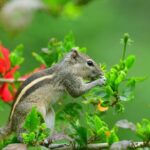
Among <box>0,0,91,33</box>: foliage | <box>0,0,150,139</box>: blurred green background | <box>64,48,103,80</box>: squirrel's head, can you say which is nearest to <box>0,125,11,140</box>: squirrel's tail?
<box>64,48,103,80</box>: squirrel's head

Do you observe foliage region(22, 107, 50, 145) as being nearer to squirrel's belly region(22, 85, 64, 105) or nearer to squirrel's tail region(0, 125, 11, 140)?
squirrel's tail region(0, 125, 11, 140)

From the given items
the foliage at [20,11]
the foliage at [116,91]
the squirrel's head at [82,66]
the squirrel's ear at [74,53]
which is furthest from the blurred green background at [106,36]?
the foliage at [20,11]

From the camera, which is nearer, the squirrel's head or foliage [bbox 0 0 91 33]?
foliage [bbox 0 0 91 33]

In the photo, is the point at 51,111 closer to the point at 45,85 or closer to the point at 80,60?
the point at 45,85

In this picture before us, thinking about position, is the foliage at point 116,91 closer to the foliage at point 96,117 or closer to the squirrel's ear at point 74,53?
the foliage at point 96,117

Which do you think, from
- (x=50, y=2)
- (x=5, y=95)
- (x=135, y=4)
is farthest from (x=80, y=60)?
(x=135, y=4)

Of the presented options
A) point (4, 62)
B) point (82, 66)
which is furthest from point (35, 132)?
point (82, 66)

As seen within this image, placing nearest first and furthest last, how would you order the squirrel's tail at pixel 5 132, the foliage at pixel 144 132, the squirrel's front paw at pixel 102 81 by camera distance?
the foliage at pixel 144 132 → the squirrel's front paw at pixel 102 81 → the squirrel's tail at pixel 5 132

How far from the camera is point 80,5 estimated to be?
2365mm

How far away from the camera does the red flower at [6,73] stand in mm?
3409

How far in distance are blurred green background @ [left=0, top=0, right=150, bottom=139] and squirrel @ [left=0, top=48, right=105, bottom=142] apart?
1.74 m

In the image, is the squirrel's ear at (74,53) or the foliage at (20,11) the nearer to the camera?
the foliage at (20,11)

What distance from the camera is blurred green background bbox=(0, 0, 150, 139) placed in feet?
19.8

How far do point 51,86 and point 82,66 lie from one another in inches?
10.3
